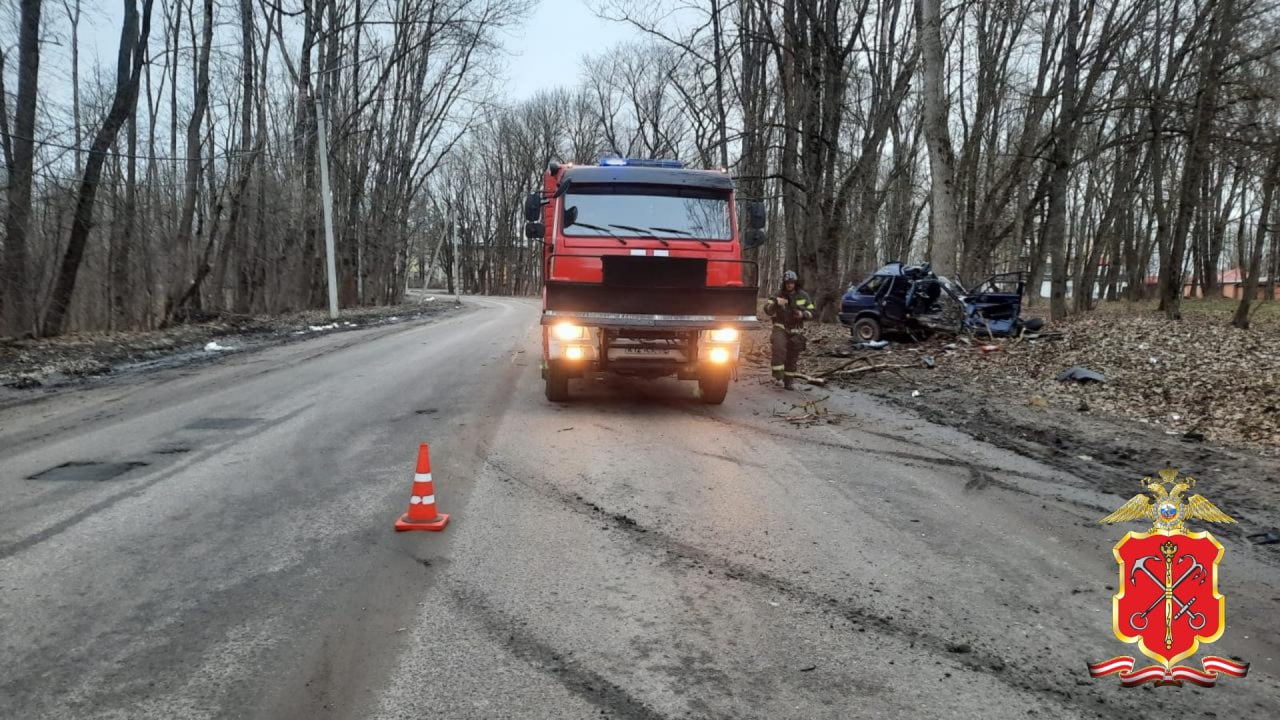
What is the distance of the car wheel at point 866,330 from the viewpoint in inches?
654

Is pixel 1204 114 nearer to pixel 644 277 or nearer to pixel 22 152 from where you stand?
pixel 644 277

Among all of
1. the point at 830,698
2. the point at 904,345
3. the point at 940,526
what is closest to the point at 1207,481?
the point at 940,526

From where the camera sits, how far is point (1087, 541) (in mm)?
4742

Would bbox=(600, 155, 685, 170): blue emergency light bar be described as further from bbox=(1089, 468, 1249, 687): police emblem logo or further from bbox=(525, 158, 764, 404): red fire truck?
bbox=(1089, 468, 1249, 687): police emblem logo

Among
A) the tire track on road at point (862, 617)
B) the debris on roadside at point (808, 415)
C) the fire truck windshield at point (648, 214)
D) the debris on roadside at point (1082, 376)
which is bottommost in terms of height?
the tire track on road at point (862, 617)

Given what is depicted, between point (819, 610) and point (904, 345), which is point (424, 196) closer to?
point (904, 345)

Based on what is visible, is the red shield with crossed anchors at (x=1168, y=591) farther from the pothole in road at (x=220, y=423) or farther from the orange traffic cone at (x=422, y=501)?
the pothole in road at (x=220, y=423)

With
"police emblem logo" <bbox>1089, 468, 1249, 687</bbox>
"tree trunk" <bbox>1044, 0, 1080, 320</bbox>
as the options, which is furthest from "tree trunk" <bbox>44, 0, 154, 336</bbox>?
"tree trunk" <bbox>1044, 0, 1080, 320</bbox>

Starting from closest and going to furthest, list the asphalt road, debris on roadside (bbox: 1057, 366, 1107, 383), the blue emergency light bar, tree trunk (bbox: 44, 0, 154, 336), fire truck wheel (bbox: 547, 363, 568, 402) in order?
the asphalt road
fire truck wheel (bbox: 547, 363, 568, 402)
the blue emergency light bar
debris on roadside (bbox: 1057, 366, 1107, 383)
tree trunk (bbox: 44, 0, 154, 336)

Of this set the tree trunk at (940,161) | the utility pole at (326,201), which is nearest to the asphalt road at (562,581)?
the tree trunk at (940,161)

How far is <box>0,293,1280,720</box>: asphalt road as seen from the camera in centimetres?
289

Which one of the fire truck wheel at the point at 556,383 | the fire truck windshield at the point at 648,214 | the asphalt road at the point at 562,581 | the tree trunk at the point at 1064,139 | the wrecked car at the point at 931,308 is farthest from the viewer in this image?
the tree trunk at the point at 1064,139

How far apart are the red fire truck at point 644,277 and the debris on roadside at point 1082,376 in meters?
→ 4.99

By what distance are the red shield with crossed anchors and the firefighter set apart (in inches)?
346
